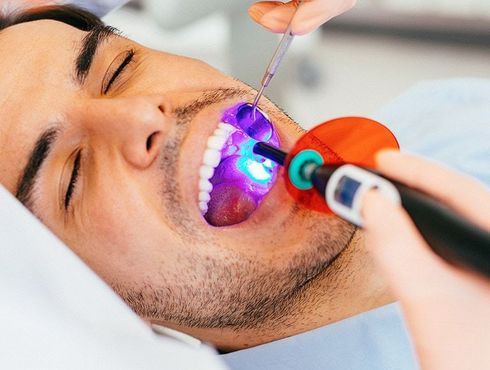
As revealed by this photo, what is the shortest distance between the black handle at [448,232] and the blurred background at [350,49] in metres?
1.22

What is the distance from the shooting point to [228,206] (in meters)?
1.00

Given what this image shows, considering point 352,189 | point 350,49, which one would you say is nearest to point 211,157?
point 352,189

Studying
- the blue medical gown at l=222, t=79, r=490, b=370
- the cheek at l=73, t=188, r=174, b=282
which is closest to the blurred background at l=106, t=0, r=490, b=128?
the blue medical gown at l=222, t=79, r=490, b=370

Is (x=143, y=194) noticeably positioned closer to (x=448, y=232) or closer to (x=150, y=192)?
(x=150, y=192)

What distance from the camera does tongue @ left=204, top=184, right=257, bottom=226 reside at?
989 mm

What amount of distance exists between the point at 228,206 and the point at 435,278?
51 cm

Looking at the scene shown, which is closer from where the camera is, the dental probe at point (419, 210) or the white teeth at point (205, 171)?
the dental probe at point (419, 210)

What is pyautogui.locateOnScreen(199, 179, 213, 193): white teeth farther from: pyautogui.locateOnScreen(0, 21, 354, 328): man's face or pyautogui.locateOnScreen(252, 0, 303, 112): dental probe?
pyautogui.locateOnScreen(252, 0, 303, 112): dental probe

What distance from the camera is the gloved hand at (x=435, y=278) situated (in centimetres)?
53

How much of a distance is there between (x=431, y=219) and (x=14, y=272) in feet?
1.55

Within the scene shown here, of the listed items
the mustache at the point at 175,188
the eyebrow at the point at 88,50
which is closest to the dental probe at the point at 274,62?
the mustache at the point at 175,188

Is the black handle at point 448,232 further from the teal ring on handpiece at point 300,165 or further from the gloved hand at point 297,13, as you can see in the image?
the gloved hand at point 297,13

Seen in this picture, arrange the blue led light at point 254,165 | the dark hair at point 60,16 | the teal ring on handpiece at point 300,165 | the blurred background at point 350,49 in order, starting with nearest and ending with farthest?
the teal ring on handpiece at point 300,165 → the blue led light at point 254,165 → the dark hair at point 60,16 → the blurred background at point 350,49

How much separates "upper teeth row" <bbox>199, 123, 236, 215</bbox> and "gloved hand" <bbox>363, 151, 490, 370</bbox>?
1.24 feet
